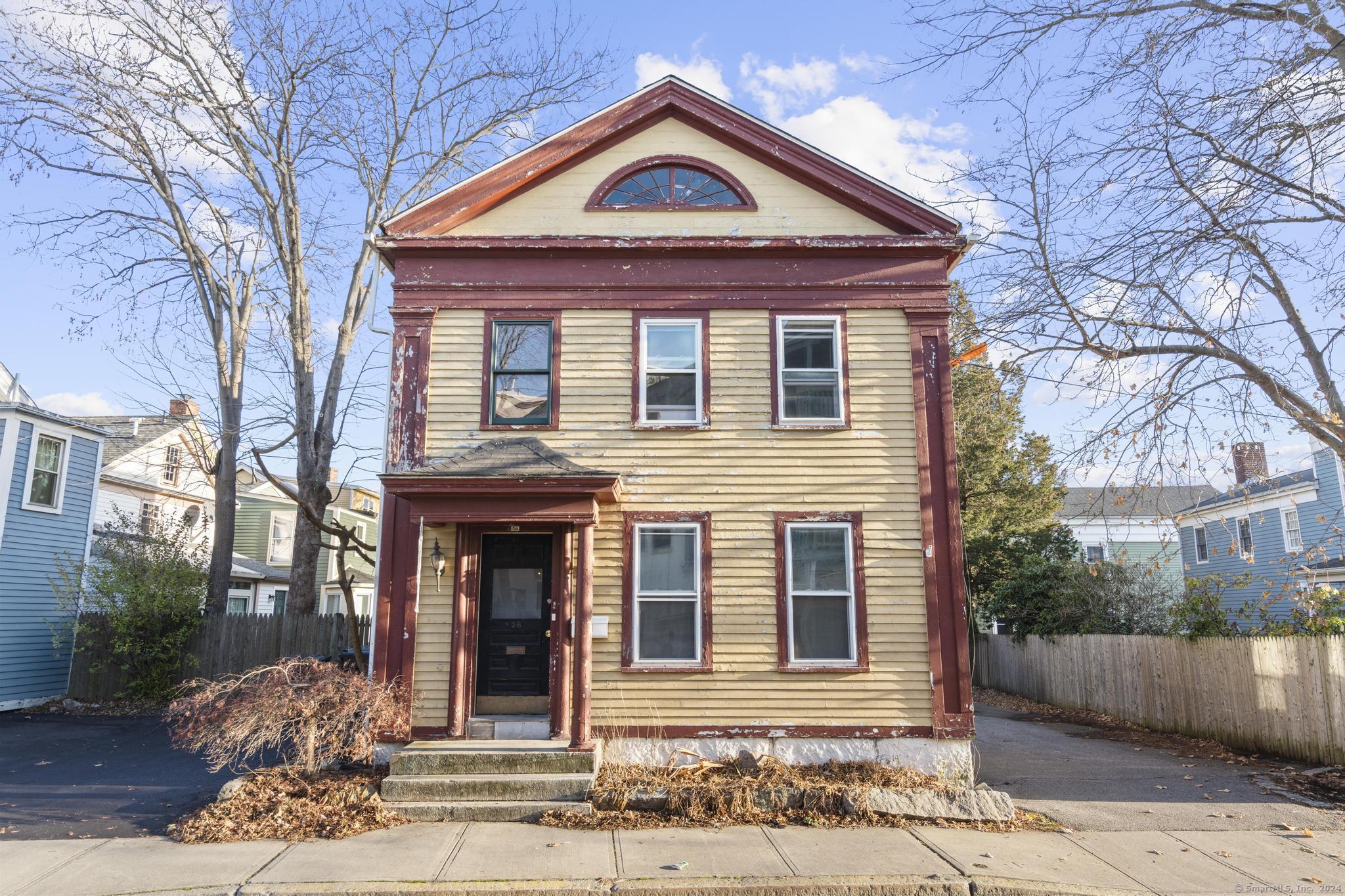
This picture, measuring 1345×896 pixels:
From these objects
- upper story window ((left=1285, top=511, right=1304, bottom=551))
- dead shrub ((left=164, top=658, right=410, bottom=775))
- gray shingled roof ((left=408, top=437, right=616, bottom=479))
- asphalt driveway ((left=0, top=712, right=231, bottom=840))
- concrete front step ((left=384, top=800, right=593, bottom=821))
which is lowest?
asphalt driveway ((left=0, top=712, right=231, bottom=840))

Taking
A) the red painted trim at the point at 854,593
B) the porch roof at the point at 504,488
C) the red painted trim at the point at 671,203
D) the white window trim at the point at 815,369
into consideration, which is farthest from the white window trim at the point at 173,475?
the red painted trim at the point at 854,593

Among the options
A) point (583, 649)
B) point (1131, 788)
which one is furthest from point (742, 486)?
point (1131, 788)

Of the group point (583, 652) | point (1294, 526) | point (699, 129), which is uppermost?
point (699, 129)

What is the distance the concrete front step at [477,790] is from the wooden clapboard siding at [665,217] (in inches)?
263

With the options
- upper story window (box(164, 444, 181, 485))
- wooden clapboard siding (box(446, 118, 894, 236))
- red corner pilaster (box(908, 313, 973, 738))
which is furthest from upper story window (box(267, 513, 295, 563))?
red corner pilaster (box(908, 313, 973, 738))

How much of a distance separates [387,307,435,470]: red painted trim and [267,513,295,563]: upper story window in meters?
24.5

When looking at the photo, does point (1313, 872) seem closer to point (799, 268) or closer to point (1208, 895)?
point (1208, 895)

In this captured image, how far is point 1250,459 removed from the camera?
11.0 metres

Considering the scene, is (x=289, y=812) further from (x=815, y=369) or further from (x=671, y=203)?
(x=671, y=203)

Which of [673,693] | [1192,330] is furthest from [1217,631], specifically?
[673,693]

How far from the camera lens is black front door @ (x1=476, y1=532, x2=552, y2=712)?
10055mm

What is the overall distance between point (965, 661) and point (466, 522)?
6.08 m

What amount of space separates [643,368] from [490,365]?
1953 millimetres

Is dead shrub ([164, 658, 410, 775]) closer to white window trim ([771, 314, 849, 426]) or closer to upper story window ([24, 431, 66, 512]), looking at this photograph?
white window trim ([771, 314, 849, 426])
